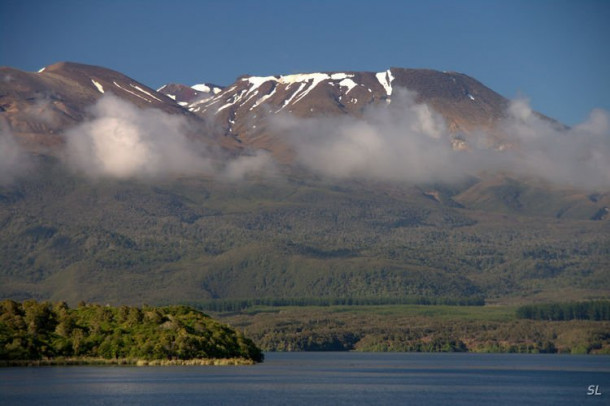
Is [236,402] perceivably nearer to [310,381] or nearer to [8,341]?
[310,381]

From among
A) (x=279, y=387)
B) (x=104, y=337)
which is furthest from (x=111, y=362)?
(x=279, y=387)

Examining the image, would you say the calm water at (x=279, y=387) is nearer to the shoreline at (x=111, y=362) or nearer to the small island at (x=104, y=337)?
the shoreline at (x=111, y=362)

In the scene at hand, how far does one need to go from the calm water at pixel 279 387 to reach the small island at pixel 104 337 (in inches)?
94.2

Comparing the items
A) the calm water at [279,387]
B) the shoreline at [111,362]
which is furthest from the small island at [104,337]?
the calm water at [279,387]

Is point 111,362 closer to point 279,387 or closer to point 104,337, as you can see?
point 104,337

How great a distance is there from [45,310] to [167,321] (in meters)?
18.9

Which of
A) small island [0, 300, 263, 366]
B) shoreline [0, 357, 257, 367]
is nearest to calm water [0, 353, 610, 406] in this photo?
shoreline [0, 357, 257, 367]

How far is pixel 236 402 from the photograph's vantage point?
368 feet

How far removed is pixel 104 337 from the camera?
164m

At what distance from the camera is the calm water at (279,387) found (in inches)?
4530

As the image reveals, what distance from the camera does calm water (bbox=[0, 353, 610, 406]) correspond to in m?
115

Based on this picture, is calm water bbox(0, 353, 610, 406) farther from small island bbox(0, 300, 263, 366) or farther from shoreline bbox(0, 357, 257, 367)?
small island bbox(0, 300, 263, 366)

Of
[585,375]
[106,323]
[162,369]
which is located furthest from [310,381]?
[585,375]

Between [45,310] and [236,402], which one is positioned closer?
[236,402]
